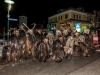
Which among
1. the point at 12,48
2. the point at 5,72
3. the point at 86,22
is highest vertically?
the point at 86,22

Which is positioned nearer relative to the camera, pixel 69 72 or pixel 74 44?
pixel 69 72

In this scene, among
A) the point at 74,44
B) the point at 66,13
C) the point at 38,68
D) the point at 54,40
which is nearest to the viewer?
the point at 38,68

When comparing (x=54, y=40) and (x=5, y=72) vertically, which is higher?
(x=54, y=40)

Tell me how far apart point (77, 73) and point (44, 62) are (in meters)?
2.36

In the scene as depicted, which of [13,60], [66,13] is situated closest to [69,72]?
[13,60]

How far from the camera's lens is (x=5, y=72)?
628 cm

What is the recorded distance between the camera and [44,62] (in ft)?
26.3

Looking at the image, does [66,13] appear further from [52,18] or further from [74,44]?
[74,44]

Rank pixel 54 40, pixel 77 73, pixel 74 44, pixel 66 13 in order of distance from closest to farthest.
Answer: pixel 77 73 → pixel 54 40 → pixel 74 44 → pixel 66 13

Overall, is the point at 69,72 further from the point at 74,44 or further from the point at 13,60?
the point at 74,44

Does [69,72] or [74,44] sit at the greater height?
[74,44]

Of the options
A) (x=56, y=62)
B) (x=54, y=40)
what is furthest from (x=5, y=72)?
(x=54, y=40)

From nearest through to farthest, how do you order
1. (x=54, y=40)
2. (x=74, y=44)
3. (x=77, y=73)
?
(x=77, y=73) → (x=54, y=40) → (x=74, y=44)

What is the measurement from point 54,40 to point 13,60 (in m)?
→ 2.75
